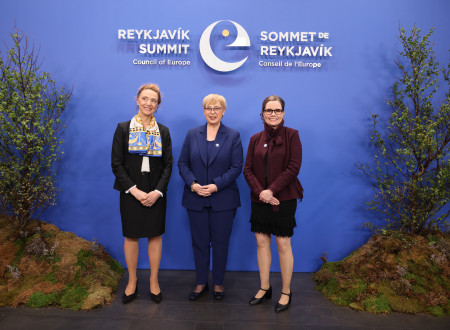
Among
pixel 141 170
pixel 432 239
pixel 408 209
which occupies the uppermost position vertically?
pixel 141 170

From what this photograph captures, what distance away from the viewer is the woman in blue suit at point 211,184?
9.18 ft

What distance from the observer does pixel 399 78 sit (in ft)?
11.3

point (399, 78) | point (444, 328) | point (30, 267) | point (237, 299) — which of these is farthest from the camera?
point (399, 78)

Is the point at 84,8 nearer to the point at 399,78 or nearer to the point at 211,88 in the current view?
the point at 211,88

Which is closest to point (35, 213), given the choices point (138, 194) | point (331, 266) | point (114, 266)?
point (114, 266)

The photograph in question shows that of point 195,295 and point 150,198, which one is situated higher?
point 150,198

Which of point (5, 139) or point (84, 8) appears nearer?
point (5, 139)

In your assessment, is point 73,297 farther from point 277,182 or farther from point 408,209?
point 408,209

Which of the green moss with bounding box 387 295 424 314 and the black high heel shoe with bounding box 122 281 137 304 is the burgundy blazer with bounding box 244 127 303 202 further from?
the black high heel shoe with bounding box 122 281 137 304

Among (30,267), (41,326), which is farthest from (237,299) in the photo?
(30,267)

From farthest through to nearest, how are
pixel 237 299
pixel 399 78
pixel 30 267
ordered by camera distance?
pixel 399 78
pixel 30 267
pixel 237 299

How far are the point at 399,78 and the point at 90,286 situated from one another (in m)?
3.61

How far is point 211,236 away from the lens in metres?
2.93

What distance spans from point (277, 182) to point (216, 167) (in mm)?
546
